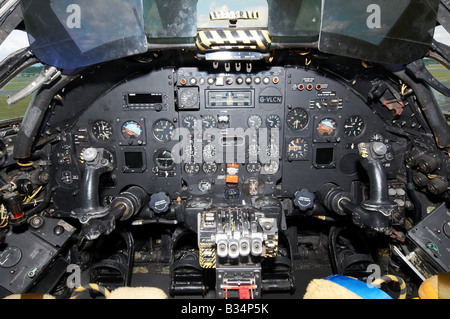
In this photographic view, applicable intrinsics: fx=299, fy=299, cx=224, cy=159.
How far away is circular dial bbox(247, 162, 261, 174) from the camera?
412 centimetres

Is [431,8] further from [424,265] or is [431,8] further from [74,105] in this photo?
[74,105]

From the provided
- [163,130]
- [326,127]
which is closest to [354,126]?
[326,127]

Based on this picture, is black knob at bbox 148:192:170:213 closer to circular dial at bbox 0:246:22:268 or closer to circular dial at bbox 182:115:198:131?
circular dial at bbox 182:115:198:131

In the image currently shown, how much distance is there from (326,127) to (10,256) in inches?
168

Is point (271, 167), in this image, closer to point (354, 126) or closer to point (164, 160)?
point (354, 126)

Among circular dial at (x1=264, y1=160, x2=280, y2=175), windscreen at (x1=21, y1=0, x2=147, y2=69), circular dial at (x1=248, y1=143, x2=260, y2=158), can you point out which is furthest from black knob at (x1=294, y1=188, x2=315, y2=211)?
windscreen at (x1=21, y1=0, x2=147, y2=69)

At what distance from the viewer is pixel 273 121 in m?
4.01

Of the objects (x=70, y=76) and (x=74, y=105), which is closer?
(x=70, y=76)

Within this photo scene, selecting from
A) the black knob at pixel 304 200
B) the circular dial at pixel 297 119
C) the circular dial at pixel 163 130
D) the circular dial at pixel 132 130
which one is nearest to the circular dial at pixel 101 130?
the circular dial at pixel 132 130

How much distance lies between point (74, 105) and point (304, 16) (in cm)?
301

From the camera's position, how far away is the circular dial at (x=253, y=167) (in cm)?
412
